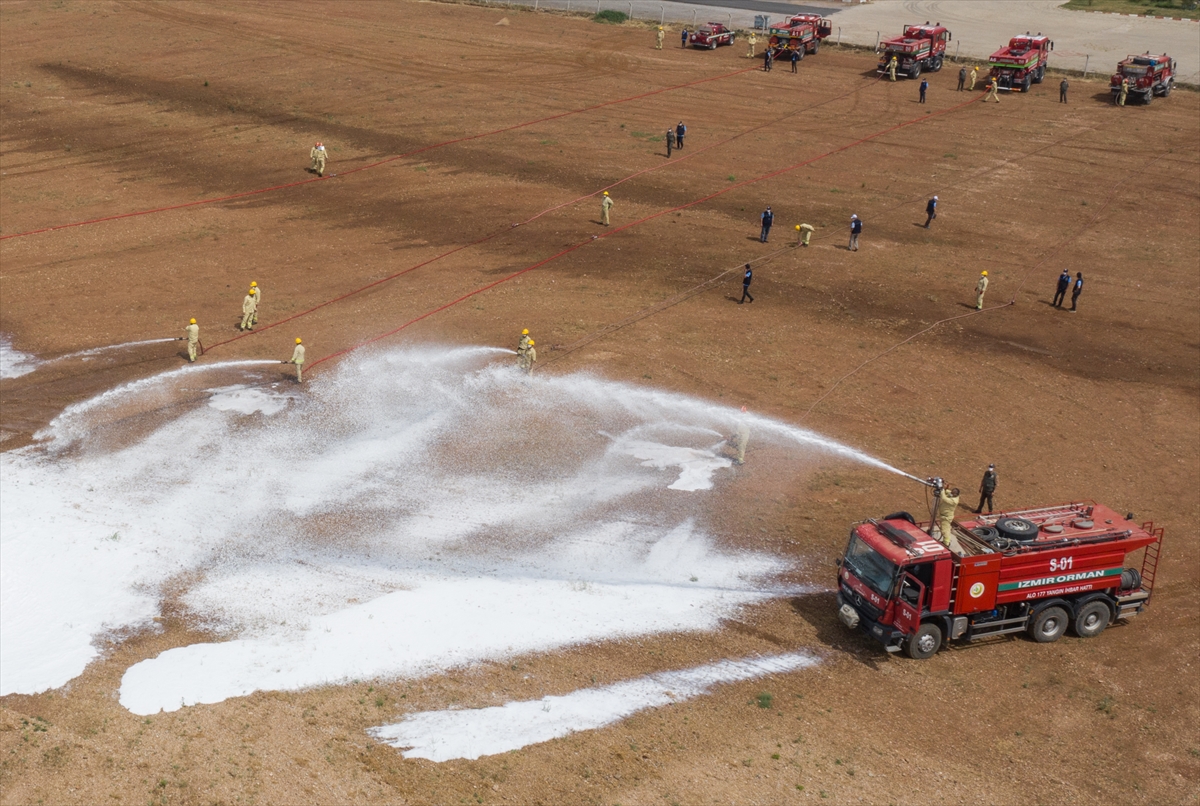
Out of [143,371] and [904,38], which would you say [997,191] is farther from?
[143,371]

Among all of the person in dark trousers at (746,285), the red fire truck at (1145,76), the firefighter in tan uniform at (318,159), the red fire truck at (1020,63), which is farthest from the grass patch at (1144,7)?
the firefighter in tan uniform at (318,159)

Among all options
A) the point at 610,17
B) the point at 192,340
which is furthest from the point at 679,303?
the point at 610,17

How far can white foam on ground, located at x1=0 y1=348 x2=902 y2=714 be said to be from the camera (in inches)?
827

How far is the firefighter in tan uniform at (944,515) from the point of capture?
2073cm

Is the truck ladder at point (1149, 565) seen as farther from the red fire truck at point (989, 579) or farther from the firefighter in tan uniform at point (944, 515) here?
the firefighter in tan uniform at point (944, 515)

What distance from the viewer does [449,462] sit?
27953 millimetres

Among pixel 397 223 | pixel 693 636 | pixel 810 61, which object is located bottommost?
pixel 693 636

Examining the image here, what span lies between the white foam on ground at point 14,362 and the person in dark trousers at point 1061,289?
33830mm

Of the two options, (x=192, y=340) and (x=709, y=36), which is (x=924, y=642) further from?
(x=709, y=36)

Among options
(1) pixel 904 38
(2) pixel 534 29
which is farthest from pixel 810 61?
(2) pixel 534 29

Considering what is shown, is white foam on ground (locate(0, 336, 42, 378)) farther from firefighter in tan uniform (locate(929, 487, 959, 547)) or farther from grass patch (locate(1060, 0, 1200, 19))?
grass patch (locate(1060, 0, 1200, 19))

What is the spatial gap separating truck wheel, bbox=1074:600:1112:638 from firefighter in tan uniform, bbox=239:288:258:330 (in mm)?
25509

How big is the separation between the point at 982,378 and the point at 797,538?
12034 millimetres

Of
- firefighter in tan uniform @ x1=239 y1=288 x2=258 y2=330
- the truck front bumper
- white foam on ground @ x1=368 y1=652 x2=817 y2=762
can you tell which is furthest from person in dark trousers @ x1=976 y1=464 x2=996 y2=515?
firefighter in tan uniform @ x1=239 y1=288 x2=258 y2=330
